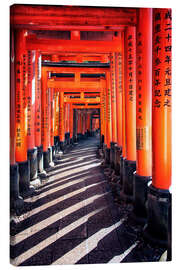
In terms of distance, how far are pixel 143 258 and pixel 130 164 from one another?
5.97 feet

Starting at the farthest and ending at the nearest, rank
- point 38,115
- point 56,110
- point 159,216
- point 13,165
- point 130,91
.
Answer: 1. point 56,110
2. point 38,115
3. point 130,91
4. point 13,165
5. point 159,216

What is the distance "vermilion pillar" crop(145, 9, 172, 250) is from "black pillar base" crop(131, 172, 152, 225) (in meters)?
0.55

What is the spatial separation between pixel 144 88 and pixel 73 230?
2.57m

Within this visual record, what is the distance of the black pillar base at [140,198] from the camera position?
3.22 metres

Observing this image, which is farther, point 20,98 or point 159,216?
point 20,98

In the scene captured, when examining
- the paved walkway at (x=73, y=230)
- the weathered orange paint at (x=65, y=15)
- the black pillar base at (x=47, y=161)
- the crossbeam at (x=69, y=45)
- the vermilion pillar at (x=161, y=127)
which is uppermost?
the crossbeam at (x=69, y=45)

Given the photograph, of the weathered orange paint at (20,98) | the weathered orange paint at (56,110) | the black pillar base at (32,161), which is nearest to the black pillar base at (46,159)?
the black pillar base at (32,161)

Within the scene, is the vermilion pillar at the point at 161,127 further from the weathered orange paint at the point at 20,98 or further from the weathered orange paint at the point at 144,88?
the weathered orange paint at the point at 20,98

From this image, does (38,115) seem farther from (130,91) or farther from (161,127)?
(161,127)

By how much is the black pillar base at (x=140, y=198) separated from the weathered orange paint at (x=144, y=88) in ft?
0.35

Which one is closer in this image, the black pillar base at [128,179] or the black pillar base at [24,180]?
the black pillar base at [128,179]

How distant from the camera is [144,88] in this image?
127 inches

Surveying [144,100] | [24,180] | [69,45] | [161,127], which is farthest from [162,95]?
[24,180]

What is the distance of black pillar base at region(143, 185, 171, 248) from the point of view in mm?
2502
